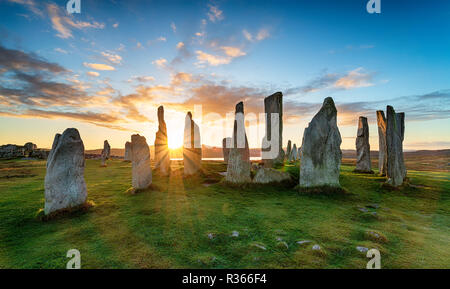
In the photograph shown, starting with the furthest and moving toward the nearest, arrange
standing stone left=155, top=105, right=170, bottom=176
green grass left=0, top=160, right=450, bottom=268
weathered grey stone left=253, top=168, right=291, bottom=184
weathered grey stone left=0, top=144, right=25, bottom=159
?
1. weathered grey stone left=0, top=144, right=25, bottom=159
2. standing stone left=155, top=105, right=170, bottom=176
3. weathered grey stone left=253, top=168, right=291, bottom=184
4. green grass left=0, top=160, right=450, bottom=268

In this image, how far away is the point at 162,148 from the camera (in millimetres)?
17188

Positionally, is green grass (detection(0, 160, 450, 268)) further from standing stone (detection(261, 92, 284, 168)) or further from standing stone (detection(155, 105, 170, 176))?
standing stone (detection(261, 92, 284, 168))

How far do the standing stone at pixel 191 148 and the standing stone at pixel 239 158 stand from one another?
14.8 ft

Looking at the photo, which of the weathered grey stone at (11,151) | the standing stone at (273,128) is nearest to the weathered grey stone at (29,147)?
the weathered grey stone at (11,151)

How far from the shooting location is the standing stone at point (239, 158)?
12.3m

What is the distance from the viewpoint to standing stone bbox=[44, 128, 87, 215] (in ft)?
24.1

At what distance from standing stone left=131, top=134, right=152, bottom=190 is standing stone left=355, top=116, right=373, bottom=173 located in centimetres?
1648

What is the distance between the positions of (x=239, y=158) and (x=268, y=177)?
2.03 metres

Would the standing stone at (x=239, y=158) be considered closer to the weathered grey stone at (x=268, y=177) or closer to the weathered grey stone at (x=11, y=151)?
the weathered grey stone at (x=268, y=177)

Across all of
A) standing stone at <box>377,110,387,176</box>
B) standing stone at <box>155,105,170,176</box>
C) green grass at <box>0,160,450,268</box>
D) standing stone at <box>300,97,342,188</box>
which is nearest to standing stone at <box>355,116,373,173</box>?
standing stone at <box>377,110,387,176</box>

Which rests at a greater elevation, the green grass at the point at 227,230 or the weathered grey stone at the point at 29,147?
the weathered grey stone at the point at 29,147

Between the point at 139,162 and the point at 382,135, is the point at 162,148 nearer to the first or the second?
the point at 139,162
